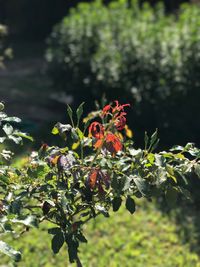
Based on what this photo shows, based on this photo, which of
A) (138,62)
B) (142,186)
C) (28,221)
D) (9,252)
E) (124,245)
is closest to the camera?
(9,252)

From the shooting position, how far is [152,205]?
5457mm

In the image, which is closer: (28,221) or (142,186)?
(28,221)

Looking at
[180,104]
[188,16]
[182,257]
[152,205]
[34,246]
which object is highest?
[188,16]

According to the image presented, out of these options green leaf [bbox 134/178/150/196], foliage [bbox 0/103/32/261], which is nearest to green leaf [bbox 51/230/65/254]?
foliage [bbox 0/103/32/261]

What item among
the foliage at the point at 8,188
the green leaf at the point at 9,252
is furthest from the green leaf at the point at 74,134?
the green leaf at the point at 9,252

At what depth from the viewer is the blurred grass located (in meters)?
4.41

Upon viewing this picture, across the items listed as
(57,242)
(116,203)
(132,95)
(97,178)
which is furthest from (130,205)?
(132,95)

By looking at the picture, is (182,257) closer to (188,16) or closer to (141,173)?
(141,173)

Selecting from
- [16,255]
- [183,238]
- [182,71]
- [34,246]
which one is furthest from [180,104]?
[16,255]

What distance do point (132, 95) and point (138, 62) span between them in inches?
14.7

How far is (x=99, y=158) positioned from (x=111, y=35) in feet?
17.7

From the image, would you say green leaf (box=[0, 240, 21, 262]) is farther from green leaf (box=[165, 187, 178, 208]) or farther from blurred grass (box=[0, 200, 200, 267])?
blurred grass (box=[0, 200, 200, 267])

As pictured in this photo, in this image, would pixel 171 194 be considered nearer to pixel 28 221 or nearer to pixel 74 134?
pixel 74 134

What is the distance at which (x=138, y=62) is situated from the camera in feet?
21.9
